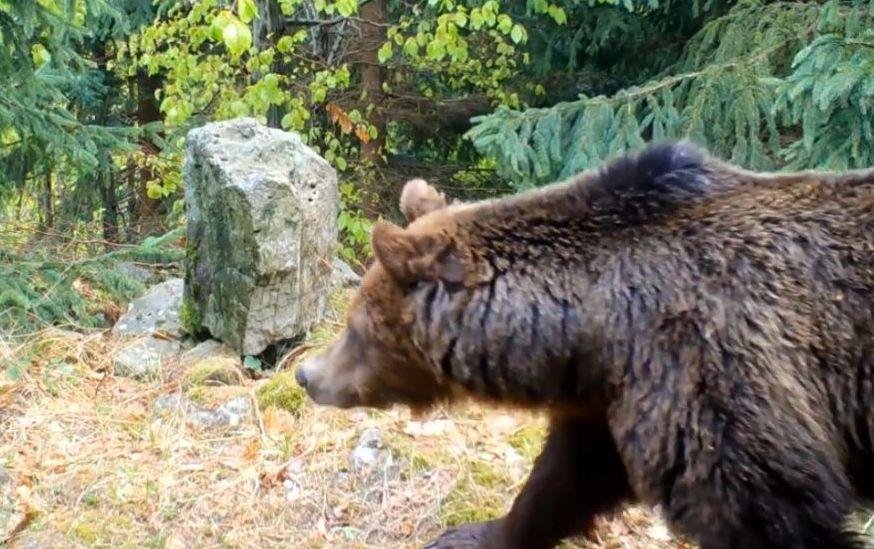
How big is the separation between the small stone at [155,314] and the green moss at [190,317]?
128 millimetres

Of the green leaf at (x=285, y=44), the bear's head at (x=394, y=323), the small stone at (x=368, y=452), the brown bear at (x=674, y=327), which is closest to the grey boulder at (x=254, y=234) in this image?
the small stone at (x=368, y=452)

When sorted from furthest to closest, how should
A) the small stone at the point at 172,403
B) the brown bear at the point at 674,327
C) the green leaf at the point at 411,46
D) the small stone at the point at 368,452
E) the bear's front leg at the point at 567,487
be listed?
the green leaf at the point at 411,46 < the small stone at the point at 172,403 < the small stone at the point at 368,452 < the bear's front leg at the point at 567,487 < the brown bear at the point at 674,327

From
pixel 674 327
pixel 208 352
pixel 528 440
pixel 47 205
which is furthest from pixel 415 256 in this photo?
pixel 47 205

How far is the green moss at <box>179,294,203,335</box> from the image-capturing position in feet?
19.0

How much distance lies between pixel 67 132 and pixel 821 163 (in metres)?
4.66

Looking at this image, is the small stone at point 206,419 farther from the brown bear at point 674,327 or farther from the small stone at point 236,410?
the brown bear at point 674,327

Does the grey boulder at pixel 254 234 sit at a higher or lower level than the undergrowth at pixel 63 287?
higher

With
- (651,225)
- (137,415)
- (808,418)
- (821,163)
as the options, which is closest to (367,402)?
(651,225)

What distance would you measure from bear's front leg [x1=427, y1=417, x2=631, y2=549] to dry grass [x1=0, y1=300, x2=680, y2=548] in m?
0.39

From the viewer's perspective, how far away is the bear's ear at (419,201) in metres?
3.48

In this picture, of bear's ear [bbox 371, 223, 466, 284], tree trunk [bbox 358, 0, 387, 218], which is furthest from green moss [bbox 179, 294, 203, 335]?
tree trunk [bbox 358, 0, 387, 218]

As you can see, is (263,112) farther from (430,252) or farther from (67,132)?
(430,252)

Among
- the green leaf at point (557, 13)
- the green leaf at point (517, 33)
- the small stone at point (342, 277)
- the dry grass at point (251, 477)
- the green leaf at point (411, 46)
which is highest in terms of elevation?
the green leaf at point (557, 13)

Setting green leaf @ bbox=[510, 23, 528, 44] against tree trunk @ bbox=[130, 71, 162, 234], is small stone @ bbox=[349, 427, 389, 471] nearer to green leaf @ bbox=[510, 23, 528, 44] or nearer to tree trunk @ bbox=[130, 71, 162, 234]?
green leaf @ bbox=[510, 23, 528, 44]
